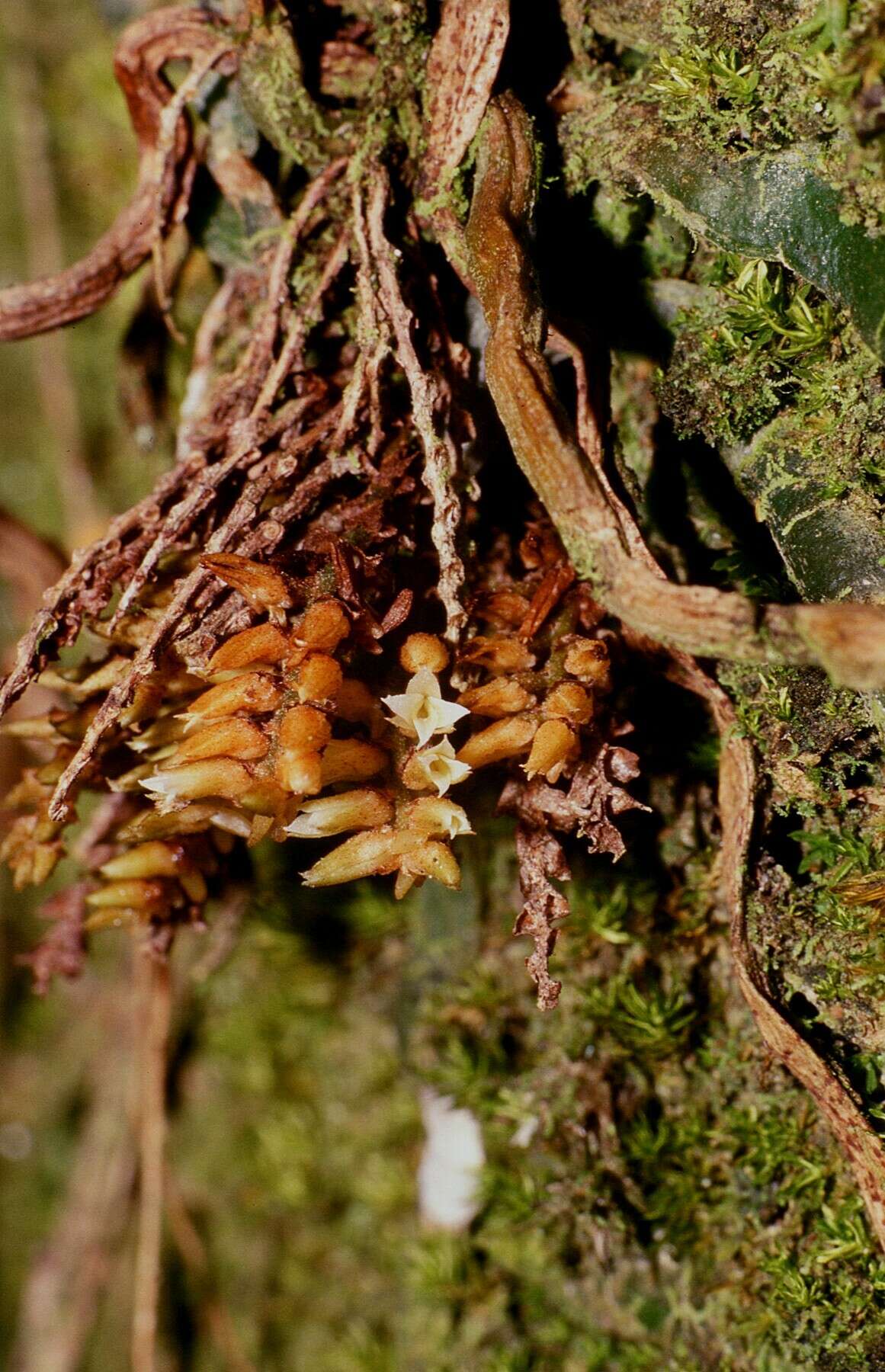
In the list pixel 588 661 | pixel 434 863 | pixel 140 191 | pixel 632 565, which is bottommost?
pixel 434 863

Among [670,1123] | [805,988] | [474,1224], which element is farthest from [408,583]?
[474,1224]

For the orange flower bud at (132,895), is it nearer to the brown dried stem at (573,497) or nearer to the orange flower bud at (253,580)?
the orange flower bud at (253,580)

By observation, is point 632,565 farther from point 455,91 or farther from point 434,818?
point 455,91

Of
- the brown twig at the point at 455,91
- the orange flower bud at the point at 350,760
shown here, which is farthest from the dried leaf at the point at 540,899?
the brown twig at the point at 455,91

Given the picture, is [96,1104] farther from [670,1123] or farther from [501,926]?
[670,1123]

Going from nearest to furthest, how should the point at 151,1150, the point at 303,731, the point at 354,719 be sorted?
the point at 303,731 < the point at 354,719 < the point at 151,1150

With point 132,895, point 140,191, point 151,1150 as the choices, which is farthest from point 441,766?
point 151,1150

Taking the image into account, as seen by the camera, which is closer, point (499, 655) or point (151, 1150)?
point (499, 655)
